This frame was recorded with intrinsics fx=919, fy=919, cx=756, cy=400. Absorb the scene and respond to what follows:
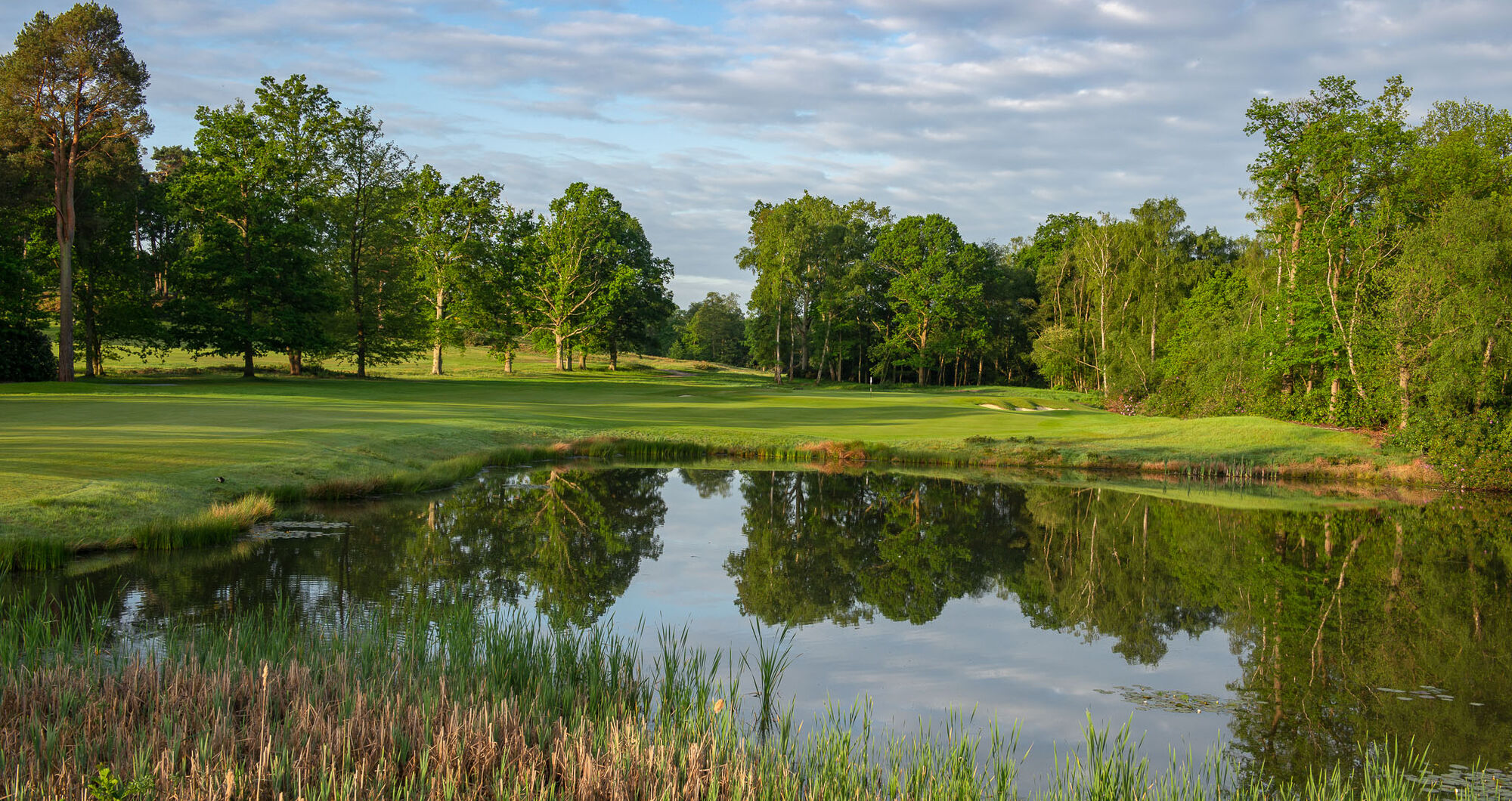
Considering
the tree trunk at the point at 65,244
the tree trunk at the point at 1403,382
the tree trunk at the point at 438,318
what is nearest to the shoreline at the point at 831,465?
the tree trunk at the point at 1403,382

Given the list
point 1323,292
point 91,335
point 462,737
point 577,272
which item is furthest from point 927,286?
point 462,737

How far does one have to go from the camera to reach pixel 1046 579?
45.7 feet

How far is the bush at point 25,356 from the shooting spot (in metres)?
38.6

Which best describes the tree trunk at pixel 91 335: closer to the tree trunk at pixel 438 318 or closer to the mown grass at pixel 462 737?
the tree trunk at pixel 438 318

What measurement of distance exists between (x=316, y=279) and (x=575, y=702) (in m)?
49.2

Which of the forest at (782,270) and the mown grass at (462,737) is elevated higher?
the forest at (782,270)

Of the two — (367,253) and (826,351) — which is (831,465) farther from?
(826,351)

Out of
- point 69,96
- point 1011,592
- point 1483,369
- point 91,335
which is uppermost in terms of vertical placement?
point 69,96

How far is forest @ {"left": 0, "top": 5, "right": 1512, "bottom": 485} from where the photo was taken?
1208 inches

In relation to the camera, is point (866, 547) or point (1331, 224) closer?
point (866, 547)

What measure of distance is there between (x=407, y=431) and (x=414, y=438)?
1352mm

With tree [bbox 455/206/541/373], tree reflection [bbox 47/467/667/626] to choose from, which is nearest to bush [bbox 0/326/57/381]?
tree [bbox 455/206/541/373]

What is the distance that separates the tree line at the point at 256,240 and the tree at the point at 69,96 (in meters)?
0.07

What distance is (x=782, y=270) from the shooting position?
74375mm
